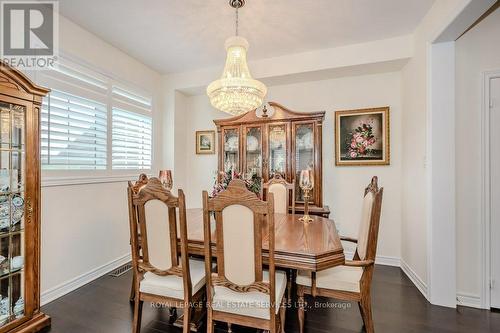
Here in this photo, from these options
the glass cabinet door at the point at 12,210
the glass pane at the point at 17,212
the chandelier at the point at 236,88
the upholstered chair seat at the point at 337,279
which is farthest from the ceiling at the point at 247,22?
the upholstered chair seat at the point at 337,279

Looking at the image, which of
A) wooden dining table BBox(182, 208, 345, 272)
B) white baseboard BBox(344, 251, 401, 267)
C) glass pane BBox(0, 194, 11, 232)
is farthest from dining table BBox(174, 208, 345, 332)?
white baseboard BBox(344, 251, 401, 267)

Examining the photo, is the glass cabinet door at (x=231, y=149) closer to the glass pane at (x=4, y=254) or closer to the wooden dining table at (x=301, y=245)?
the wooden dining table at (x=301, y=245)

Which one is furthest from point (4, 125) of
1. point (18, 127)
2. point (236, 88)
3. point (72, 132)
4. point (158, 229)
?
point (236, 88)

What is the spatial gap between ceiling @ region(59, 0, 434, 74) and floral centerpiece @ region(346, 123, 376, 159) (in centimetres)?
108

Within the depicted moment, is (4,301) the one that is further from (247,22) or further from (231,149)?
(247,22)

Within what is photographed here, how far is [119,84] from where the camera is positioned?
10.5 ft

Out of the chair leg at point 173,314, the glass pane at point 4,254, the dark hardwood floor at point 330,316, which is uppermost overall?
the glass pane at point 4,254

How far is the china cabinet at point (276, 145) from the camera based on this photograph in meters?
3.14

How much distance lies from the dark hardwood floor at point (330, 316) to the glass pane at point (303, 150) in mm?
1391

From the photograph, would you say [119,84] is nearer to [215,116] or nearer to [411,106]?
[215,116]

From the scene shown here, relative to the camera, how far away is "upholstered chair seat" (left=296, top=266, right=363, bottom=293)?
5.57 ft

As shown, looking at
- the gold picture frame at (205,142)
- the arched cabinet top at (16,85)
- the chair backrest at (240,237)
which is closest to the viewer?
the chair backrest at (240,237)

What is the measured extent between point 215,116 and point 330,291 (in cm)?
314

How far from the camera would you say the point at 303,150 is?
324cm
